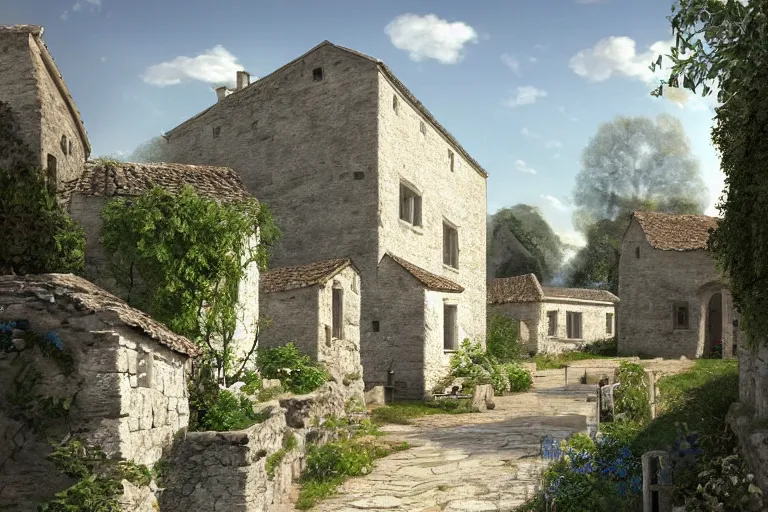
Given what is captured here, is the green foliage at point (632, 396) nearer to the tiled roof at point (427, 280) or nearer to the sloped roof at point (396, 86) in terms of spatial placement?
the tiled roof at point (427, 280)

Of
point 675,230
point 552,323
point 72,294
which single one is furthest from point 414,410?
point 552,323

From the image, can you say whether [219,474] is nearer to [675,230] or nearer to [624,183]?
[675,230]

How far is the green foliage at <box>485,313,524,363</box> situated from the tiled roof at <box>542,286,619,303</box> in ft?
16.7

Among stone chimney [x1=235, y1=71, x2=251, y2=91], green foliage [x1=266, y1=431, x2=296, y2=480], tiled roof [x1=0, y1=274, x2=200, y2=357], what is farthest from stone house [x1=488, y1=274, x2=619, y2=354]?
tiled roof [x1=0, y1=274, x2=200, y2=357]

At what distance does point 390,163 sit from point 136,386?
44.2 feet

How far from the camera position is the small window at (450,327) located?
22188 mm

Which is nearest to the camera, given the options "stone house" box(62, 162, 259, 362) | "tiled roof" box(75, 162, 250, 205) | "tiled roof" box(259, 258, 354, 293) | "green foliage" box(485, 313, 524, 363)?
"stone house" box(62, 162, 259, 362)

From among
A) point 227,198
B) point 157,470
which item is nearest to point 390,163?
point 227,198

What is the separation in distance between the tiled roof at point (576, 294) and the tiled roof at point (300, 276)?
2199cm

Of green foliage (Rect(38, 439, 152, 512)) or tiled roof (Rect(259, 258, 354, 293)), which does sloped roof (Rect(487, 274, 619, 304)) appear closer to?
tiled roof (Rect(259, 258, 354, 293))

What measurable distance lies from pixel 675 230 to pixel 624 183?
25.8m

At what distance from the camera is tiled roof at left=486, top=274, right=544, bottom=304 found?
37.1 metres

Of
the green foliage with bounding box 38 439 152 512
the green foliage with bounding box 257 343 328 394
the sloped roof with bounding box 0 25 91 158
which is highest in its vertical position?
the sloped roof with bounding box 0 25 91 158

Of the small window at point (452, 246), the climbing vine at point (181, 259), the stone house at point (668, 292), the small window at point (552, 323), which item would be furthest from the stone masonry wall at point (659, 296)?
the climbing vine at point (181, 259)
